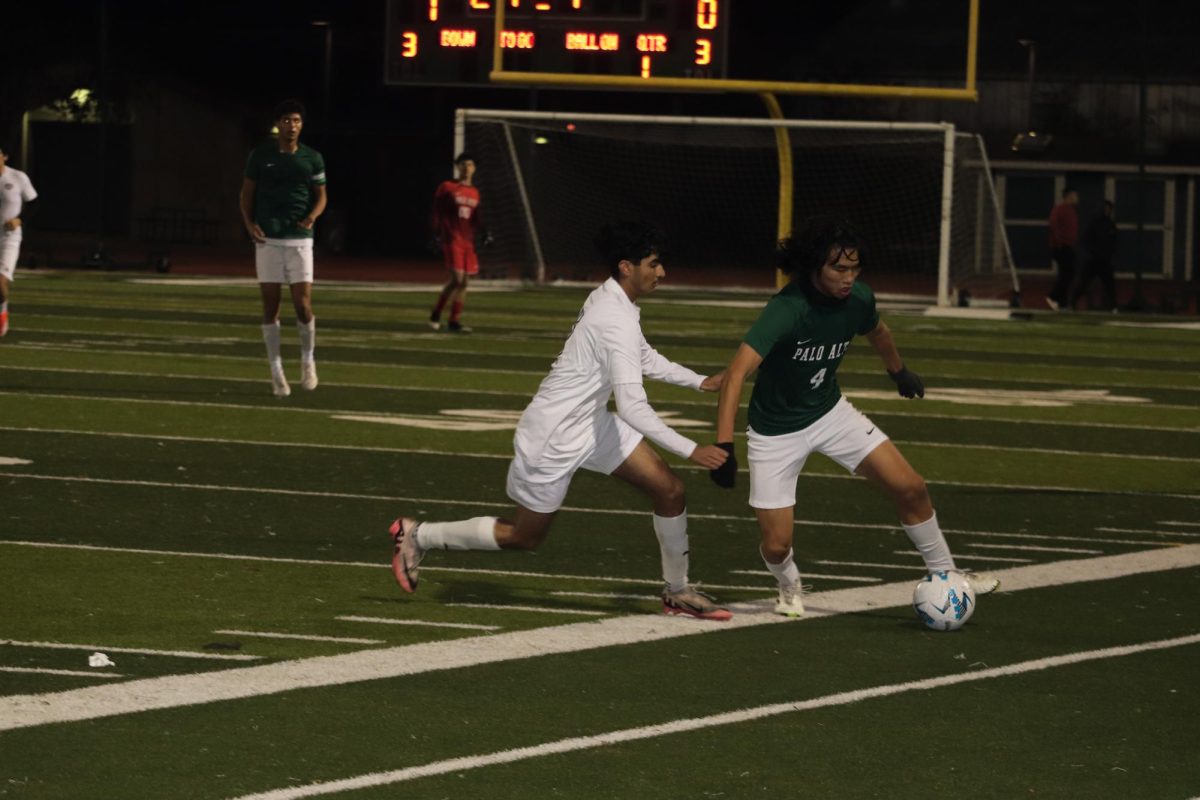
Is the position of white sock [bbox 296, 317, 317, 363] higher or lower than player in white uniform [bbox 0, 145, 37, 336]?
lower

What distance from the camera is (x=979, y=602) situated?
9.44 m

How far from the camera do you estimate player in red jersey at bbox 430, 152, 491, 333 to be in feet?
84.4

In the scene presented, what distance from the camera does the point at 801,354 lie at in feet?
28.8

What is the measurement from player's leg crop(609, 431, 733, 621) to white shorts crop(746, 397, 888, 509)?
0.30 metres

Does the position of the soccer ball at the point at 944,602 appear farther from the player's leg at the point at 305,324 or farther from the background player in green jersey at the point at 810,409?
the player's leg at the point at 305,324

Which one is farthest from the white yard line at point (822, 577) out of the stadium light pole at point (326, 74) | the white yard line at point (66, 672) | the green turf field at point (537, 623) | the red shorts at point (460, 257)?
the stadium light pole at point (326, 74)

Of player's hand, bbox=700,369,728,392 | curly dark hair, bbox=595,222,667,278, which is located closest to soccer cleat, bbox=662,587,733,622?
player's hand, bbox=700,369,728,392

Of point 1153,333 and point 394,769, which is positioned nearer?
point 394,769

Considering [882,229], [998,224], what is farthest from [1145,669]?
[882,229]

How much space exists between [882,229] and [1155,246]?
251 inches

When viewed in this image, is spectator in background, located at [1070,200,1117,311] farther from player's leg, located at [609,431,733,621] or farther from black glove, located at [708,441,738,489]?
black glove, located at [708,441,738,489]

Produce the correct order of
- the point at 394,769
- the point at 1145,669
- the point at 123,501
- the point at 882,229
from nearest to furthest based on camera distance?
the point at 394,769, the point at 1145,669, the point at 123,501, the point at 882,229

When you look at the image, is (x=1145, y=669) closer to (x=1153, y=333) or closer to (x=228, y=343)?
(x=228, y=343)

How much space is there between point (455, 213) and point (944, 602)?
1797 centimetres
